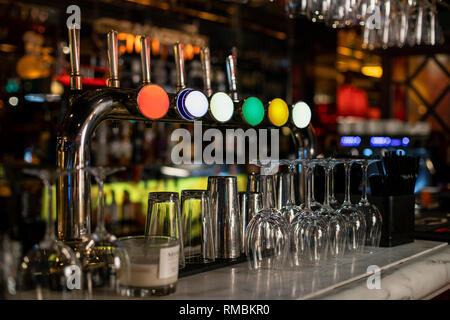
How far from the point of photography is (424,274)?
5.40ft

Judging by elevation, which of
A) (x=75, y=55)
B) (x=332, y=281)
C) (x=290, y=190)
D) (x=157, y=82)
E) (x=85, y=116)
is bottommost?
(x=332, y=281)

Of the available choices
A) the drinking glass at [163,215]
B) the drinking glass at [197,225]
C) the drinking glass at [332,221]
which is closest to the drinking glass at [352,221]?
the drinking glass at [332,221]

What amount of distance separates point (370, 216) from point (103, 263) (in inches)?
37.9

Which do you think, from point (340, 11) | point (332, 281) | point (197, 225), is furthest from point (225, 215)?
point (340, 11)

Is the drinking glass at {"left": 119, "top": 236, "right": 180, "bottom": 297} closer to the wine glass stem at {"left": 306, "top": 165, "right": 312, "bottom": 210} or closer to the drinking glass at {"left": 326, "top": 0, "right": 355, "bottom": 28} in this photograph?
the wine glass stem at {"left": 306, "top": 165, "right": 312, "bottom": 210}

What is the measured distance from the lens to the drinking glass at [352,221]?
5.65 ft

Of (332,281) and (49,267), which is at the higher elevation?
(49,267)

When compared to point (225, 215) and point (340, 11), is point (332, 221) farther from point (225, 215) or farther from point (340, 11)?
point (340, 11)

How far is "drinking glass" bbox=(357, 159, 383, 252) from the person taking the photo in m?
1.77

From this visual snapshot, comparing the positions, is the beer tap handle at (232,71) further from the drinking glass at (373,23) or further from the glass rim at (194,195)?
the drinking glass at (373,23)

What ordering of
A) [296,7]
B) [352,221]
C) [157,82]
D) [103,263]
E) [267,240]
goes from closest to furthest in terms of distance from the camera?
[103,263] → [267,240] → [352,221] → [296,7] → [157,82]

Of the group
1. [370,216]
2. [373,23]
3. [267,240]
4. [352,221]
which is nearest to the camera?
[267,240]

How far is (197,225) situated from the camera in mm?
1576

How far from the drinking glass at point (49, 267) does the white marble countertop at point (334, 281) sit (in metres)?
0.24
